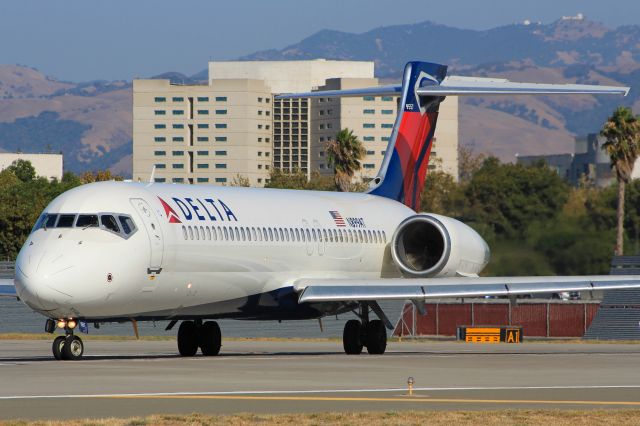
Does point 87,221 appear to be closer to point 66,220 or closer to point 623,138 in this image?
point 66,220

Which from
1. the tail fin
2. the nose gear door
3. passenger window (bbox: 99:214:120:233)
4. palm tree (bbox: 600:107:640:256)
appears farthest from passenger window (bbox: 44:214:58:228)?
palm tree (bbox: 600:107:640:256)

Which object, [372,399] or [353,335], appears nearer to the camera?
[372,399]

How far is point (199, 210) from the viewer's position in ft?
108

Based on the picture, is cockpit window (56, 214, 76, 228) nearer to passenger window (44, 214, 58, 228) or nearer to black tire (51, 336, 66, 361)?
passenger window (44, 214, 58, 228)

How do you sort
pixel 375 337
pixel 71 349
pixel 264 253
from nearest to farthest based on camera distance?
1. pixel 71 349
2. pixel 264 253
3. pixel 375 337

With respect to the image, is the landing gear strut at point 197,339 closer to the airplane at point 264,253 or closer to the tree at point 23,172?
the airplane at point 264,253

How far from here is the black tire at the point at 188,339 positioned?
115 ft

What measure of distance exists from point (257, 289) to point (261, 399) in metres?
13.4

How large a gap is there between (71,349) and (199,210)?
472 centimetres

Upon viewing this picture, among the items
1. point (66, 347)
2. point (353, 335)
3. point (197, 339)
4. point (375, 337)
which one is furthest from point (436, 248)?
point (66, 347)

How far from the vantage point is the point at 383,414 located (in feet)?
62.1

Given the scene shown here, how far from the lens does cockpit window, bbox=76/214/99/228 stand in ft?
97.7

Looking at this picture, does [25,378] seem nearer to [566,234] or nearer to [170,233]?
[170,233]

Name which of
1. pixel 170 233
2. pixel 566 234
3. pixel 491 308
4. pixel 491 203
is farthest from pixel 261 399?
pixel 491 203
